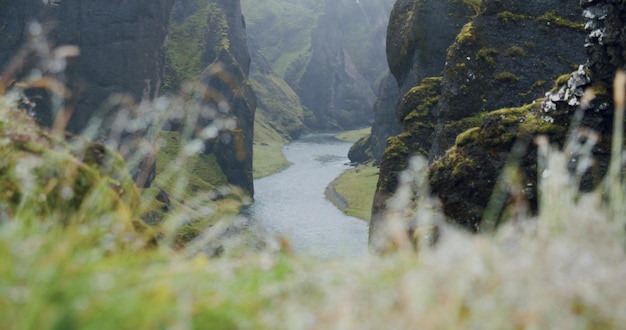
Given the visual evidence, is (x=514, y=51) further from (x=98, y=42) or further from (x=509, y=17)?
(x=98, y=42)

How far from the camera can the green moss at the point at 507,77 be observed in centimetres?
3616

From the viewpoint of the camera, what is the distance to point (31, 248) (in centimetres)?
372

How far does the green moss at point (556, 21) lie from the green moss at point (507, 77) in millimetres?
4194

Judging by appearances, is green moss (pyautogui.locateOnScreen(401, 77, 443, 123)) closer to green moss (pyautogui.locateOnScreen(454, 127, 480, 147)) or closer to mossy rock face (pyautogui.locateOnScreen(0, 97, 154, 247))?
green moss (pyautogui.locateOnScreen(454, 127, 480, 147))

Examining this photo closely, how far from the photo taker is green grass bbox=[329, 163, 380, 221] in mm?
122500

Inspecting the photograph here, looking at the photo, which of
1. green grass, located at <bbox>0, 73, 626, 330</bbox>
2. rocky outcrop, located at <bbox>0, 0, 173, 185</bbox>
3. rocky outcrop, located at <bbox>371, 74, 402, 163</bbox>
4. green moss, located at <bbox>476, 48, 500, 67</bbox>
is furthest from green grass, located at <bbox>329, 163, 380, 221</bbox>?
green grass, located at <bbox>0, 73, 626, 330</bbox>

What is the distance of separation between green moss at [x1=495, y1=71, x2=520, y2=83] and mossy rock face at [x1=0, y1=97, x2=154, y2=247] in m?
31.5

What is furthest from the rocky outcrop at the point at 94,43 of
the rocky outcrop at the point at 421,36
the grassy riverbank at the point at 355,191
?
the rocky outcrop at the point at 421,36

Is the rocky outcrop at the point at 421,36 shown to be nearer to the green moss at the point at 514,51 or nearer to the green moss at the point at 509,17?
the green moss at the point at 509,17

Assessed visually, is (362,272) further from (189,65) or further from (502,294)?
(189,65)

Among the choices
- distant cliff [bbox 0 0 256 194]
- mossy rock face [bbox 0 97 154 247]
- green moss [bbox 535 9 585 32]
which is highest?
mossy rock face [bbox 0 97 154 247]

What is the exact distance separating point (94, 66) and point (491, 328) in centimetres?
13442

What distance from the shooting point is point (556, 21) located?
36781 mm

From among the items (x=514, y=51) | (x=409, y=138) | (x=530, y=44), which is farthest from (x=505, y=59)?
(x=409, y=138)
